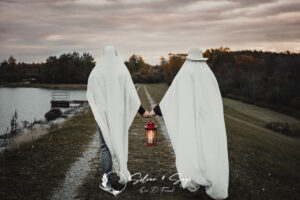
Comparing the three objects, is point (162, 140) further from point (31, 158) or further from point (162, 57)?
point (162, 57)

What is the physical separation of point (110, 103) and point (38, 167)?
337 centimetres

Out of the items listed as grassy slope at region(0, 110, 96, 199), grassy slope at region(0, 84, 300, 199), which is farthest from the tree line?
grassy slope at region(0, 110, 96, 199)

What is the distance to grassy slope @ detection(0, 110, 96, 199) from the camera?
5.39 m

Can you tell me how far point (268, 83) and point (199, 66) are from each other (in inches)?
2191

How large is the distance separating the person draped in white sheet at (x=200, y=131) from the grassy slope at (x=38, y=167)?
2.89 metres

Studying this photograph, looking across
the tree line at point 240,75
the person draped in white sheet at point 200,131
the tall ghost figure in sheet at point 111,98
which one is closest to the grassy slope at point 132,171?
the person draped in white sheet at point 200,131

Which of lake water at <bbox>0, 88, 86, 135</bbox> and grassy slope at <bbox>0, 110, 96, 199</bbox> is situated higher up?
grassy slope at <bbox>0, 110, 96, 199</bbox>

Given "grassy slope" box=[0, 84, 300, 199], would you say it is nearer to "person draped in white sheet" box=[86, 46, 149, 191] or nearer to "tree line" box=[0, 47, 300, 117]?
"person draped in white sheet" box=[86, 46, 149, 191]

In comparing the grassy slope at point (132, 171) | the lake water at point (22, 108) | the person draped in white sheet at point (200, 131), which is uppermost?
the person draped in white sheet at point (200, 131)

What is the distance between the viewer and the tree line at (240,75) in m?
46.2

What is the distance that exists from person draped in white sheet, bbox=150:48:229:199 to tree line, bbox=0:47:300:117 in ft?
2.92

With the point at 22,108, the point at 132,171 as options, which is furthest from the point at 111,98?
the point at 22,108

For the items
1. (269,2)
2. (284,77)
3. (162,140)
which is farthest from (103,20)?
(284,77)

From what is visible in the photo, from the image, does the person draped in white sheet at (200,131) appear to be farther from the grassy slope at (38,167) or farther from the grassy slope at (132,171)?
the grassy slope at (38,167)
